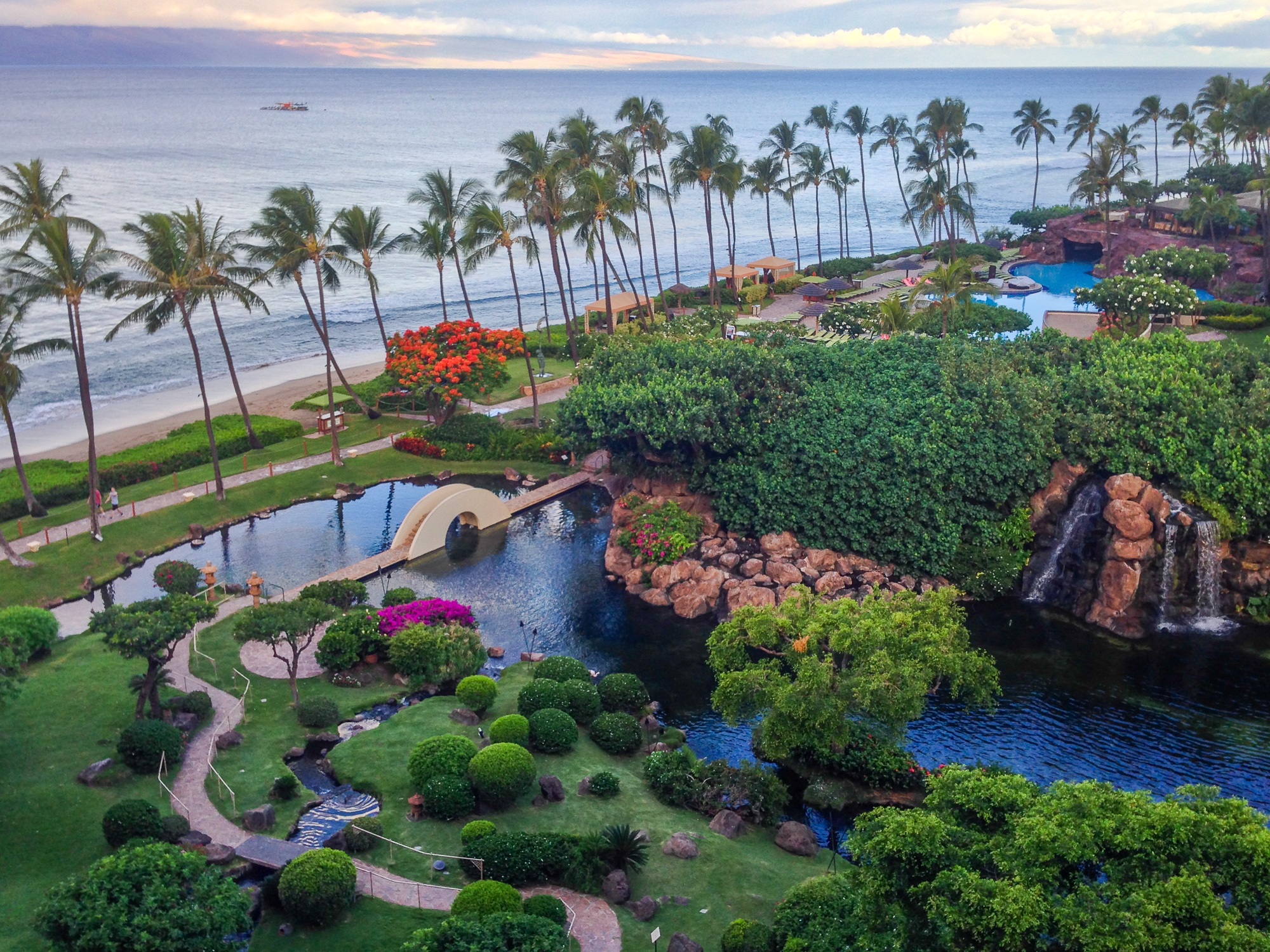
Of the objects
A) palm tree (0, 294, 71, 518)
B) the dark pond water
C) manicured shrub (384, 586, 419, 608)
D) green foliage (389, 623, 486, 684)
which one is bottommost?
the dark pond water

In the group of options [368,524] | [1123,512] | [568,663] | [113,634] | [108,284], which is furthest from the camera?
[368,524]

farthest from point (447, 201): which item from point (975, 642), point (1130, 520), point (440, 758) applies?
point (440, 758)

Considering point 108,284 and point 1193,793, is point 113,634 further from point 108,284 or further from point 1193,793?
point 1193,793

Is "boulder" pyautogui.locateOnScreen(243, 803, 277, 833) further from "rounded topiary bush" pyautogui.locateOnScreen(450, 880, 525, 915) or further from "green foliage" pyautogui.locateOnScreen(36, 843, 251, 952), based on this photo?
"rounded topiary bush" pyautogui.locateOnScreen(450, 880, 525, 915)

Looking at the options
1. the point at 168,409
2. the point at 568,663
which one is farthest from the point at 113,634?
the point at 168,409

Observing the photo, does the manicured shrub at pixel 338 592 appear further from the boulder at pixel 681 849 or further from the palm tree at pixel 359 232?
the palm tree at pixel 359 232

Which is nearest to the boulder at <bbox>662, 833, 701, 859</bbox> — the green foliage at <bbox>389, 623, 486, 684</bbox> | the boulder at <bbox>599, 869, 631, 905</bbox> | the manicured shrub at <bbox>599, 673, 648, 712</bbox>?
the boulder at <bbox>599, 869, 631, 905</bbox>
